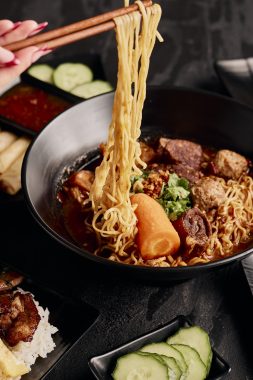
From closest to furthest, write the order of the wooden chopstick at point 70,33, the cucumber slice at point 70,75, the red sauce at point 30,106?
1. the wooden chopstick at point 70,33
2. the red sauce at point 30,106
3. the cucumber slice at point 70,75

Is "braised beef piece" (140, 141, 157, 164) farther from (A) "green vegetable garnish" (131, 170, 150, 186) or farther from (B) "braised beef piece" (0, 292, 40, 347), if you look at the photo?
(B) "braised beef piece" (0, 292, 40, 347)

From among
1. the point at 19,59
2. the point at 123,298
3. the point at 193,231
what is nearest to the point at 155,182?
the point at 193,231

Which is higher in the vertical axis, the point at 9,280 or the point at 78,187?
the point at 78,187

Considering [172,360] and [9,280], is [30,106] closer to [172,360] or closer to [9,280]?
[9,280]

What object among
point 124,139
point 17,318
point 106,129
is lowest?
point 17,318

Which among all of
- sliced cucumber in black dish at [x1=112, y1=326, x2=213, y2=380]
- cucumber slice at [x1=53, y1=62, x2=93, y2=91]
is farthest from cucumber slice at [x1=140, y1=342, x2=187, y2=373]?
cucumber slice at [x1=53, y1=62, x2=93, y2=91]

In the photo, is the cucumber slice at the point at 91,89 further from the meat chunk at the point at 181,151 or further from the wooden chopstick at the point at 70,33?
the wooden chopstick at the point at 70,33

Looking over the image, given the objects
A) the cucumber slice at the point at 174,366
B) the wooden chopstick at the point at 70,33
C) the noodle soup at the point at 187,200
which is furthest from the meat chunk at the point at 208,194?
the wooden chopstick at the point at 70,33

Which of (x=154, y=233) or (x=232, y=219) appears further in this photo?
(x=232, y=219)
